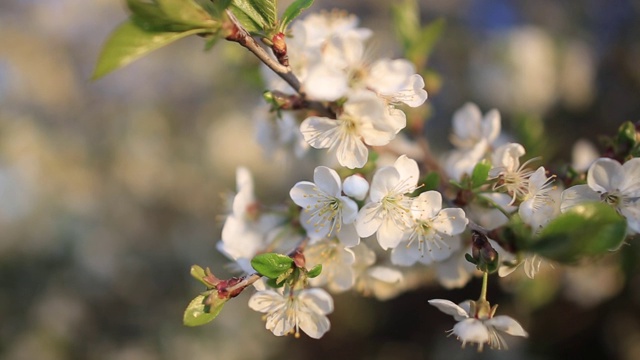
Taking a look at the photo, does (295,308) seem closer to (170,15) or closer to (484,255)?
(484,255)

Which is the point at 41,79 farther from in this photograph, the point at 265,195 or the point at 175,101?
the point at 265,195

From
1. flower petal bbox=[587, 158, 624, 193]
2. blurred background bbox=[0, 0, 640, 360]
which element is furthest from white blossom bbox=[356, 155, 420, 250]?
blurred background bbox=[0, 0, 640, 360]

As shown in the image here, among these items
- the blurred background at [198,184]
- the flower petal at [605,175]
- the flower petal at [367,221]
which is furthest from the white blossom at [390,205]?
the blurred background at [198,184]

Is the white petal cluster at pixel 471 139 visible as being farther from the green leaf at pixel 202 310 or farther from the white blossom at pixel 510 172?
the green leaf at pixel 202 310

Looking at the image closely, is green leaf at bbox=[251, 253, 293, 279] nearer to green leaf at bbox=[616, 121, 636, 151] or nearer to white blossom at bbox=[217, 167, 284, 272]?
white blossom at bbox=[217, 167, 284, 272]

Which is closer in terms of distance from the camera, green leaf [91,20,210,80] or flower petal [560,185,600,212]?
green leaf [91,20,210,80]

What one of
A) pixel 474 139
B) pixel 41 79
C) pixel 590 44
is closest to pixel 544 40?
pixel 590 44
